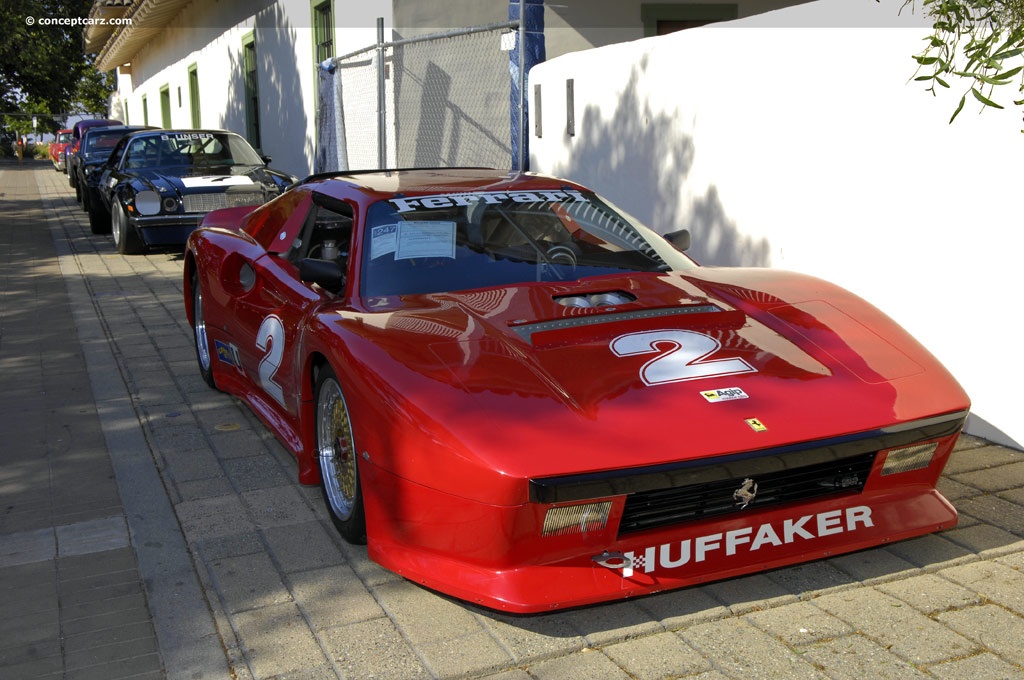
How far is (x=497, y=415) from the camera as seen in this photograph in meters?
3.23

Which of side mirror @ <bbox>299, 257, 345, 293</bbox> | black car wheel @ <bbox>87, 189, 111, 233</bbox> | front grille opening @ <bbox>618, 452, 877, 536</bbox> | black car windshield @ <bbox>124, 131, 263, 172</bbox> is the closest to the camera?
front grille opening @ <bbox>618, 452, 877, 536</bbox>

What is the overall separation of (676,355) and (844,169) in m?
2.65

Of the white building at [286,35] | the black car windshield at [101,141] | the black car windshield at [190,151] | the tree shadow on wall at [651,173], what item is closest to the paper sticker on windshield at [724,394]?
the tree shadow on wall at [651,173]

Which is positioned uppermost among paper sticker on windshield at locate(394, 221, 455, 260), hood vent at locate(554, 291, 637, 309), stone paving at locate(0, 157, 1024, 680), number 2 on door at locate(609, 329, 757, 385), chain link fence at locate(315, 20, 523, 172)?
chain link fence at locate(315, 20, 523, 172)

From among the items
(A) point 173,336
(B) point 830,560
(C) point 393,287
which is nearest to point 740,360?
(B) point 830,560

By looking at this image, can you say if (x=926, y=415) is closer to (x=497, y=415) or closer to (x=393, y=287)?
(x=497, y=415)

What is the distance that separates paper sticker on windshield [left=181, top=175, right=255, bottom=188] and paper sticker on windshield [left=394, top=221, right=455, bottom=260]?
7803mm

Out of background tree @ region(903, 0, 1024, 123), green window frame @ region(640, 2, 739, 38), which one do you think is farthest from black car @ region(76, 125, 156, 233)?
background tree @ region(903, 0, 1024, 123)

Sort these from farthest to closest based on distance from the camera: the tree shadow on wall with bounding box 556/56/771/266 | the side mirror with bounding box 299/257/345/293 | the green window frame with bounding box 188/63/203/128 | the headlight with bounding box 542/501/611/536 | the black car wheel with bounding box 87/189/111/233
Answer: the green window frame with bounding box 188/63/203/128 → the black car wheel with bounding box 87/189/111/233 → the tree shadow on wall with bounding box 556/56/771/266 → the side mirror with bounding box 299/257/345/293 → the headlight with bounding box 542/501/611/536

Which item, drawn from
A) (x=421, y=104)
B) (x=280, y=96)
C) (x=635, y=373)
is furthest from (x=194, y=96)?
(x=635, y=373)

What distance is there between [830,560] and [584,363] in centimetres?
117

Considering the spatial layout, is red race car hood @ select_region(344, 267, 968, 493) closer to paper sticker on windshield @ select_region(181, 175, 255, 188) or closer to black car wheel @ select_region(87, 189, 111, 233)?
paper sticker on windshield @ select_region(181, 175, 255, 188)

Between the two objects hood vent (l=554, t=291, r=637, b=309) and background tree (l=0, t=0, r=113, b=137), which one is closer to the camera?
hood vent (l=554, t=291, r=637, b=309)

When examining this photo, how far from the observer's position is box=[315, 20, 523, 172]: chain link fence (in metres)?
11.1
